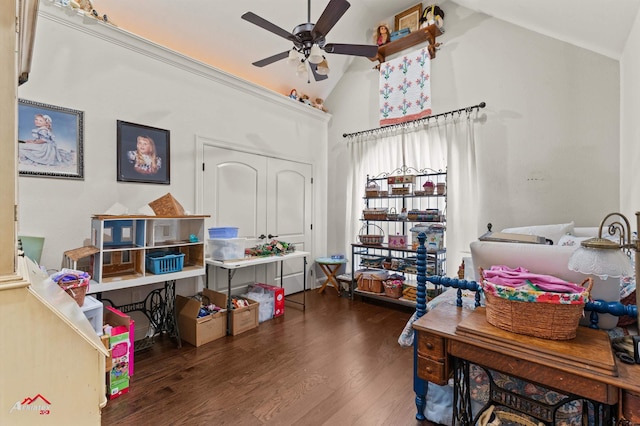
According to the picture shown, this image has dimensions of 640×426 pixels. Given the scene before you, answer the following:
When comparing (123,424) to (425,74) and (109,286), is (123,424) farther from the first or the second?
(425,74)

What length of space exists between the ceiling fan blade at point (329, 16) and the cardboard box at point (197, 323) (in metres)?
2.55

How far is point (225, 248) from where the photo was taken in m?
3.15

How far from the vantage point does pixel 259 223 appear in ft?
13.0

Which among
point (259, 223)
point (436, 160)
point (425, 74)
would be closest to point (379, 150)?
point (436, 160)

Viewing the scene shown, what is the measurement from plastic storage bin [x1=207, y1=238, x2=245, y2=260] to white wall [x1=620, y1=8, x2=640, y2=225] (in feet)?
10.6

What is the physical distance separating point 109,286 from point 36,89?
5.31 feet

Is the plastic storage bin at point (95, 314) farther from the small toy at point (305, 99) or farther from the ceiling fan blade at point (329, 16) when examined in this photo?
the small toy at point (305, 99)

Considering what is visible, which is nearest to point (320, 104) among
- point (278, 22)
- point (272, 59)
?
point (278, 22)

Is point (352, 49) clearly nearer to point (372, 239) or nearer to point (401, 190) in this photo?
point (401, 190)

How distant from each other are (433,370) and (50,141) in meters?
3.13

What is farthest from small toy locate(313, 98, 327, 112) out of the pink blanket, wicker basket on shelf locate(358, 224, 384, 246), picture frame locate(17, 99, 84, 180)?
the pink blanket

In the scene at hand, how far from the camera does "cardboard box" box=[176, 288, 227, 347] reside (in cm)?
274

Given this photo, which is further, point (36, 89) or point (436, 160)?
point (436, 160)

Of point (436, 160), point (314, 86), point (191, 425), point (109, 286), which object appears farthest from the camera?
point (314, 86)
